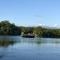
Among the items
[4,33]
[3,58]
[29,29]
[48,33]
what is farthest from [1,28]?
[3,58]

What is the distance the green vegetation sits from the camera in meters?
121

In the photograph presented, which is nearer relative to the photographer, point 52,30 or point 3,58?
point 3,58

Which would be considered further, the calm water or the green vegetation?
the green vegetation

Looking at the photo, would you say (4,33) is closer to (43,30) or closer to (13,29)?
(13,29)

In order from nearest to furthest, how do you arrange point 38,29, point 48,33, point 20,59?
point 20,59 < point 48,33 < point 38,29

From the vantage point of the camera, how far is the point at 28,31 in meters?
124

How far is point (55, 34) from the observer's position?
121438 millimetres

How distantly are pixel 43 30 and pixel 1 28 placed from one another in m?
23.3

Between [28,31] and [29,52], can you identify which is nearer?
[29,52]

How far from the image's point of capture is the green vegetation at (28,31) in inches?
4747

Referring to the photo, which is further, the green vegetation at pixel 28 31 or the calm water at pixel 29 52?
the green vegetation at pixel 28 31

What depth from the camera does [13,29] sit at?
12900cm

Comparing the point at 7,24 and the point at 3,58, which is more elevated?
the point at 7,24

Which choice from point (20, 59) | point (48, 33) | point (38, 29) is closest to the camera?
point (20, 59)
